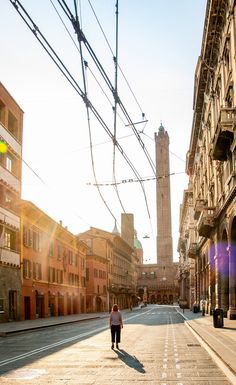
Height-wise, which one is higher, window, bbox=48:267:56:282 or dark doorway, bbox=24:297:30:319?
window, bbox=48:267:56:282

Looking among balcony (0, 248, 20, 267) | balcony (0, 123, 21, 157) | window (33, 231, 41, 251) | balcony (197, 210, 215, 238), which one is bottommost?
balcony (0, 248, 20, 267)

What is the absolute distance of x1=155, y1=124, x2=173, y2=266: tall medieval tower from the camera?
146 meters

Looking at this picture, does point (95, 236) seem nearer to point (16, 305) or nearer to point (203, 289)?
point (203, 289)

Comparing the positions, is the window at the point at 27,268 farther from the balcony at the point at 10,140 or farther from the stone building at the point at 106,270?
the stone building at the point at 106,270

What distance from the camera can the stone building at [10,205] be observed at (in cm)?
4372

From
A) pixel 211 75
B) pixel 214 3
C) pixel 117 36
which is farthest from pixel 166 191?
pixel 117 36

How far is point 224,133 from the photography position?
3169 cm

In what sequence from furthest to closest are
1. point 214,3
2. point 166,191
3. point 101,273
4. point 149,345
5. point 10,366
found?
1. point 166,191
2. point 101,273
3. point 214,3
4. point 149,345
5. point 10,366

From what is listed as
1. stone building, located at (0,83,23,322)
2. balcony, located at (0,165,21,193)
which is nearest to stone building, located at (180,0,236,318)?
stone building, located at (0,83,23,322)

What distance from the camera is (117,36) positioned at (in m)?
11.8

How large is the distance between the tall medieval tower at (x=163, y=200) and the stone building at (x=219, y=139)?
89.6 m

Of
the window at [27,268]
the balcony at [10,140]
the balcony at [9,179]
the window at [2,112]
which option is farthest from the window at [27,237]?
the window at [2,112]

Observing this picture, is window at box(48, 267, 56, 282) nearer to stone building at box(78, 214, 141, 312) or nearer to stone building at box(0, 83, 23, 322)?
stone building at box(0, 83, 23, 322)

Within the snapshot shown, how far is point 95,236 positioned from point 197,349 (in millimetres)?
80731
